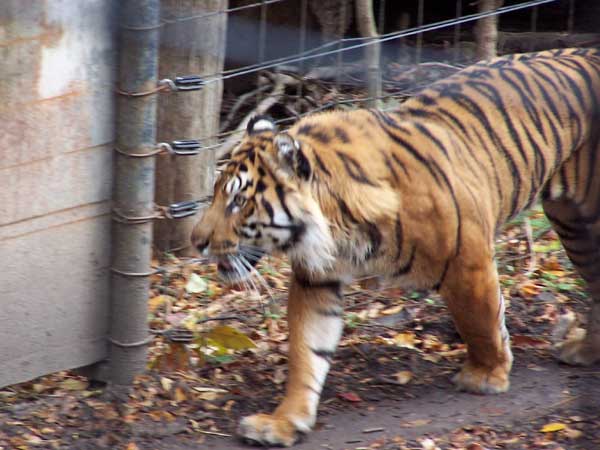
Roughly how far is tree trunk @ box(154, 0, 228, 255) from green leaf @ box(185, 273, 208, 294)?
0.19 meters

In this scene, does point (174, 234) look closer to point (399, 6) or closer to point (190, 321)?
point (190, 321)

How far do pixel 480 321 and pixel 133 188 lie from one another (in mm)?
1144

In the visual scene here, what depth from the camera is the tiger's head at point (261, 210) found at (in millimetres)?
2898

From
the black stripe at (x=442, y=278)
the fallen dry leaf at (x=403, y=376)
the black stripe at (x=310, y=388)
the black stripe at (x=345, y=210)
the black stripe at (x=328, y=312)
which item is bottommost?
the fallen dry leaf at (x=403, y=376)

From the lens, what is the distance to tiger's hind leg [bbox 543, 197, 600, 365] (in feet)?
11.5

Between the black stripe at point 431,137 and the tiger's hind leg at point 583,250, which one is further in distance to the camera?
the tiger's hind leg at point 583,250

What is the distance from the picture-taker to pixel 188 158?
13.6 ft

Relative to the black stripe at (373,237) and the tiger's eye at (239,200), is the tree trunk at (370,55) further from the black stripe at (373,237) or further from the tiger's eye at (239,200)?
the tiger's eye at (239,200)

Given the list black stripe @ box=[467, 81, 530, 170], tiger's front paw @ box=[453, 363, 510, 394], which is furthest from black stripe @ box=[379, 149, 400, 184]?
tiger's front paw @ box=[453, 363, 510, 394]

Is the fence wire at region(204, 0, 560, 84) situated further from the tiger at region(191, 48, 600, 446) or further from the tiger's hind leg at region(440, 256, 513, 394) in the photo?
the tiger's hind leg at region(440, 256, 513, 394)

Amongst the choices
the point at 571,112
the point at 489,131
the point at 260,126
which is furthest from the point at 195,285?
the point at 571,112

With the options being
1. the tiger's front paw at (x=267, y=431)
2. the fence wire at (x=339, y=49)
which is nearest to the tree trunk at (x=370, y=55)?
the fence wire at (x=339, y=49)

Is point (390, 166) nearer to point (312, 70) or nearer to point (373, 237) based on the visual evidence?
point (373, 237)

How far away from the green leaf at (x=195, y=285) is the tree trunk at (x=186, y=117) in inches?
7.7
